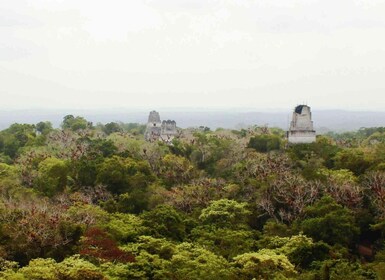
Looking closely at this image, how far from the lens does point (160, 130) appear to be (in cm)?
7662

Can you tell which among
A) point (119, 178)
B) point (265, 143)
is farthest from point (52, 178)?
point (265, 143)

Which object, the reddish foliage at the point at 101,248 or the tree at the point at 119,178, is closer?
the reddish foliage at the point at 101,248

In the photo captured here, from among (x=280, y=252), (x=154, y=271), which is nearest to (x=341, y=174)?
(x=280, y=252)

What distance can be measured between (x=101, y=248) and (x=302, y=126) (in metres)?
31.8

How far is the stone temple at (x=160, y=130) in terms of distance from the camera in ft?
239

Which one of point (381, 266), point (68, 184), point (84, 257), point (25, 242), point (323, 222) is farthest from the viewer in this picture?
point (68, 184)

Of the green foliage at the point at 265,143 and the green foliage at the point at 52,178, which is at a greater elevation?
the green foliage at the point at 265,143

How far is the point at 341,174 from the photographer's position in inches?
1459

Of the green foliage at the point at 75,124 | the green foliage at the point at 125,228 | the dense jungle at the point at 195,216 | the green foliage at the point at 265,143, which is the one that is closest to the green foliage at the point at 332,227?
the dense jungle at the point at 195,216

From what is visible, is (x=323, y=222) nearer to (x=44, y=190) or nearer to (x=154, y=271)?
(x=154, y=271)

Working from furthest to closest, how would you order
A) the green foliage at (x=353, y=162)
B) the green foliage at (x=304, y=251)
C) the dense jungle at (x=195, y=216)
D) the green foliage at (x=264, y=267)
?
the green foliage at (x=353, y=162), the green foliage at (x=304, y=251), the dense jungle at (x=195, y=216), the green foliage at (x=264, y=267)

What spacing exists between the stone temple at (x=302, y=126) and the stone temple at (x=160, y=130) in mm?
22582

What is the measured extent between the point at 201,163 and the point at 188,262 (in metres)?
28.7

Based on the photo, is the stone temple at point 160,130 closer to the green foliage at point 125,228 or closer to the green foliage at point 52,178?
the green foliage at point 52,178
